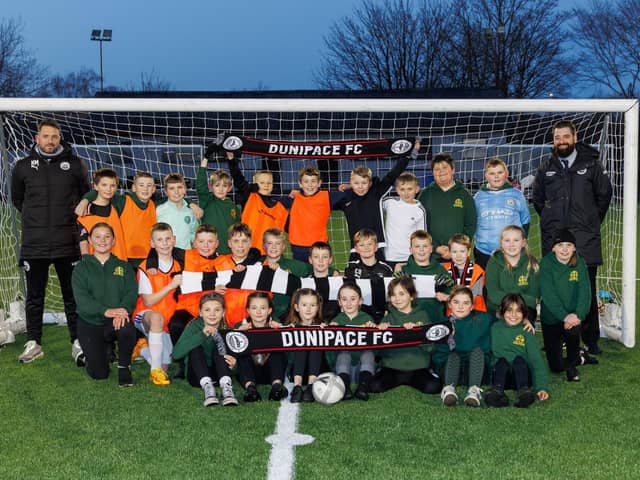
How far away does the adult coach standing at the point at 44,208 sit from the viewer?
5.32 m

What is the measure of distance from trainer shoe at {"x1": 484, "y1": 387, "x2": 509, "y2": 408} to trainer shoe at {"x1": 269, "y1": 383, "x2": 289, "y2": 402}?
1.20 meters

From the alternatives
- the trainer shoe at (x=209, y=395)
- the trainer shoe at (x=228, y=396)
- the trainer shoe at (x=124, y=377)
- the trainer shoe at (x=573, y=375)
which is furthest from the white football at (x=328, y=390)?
the trainer shoe at (x=573, y=375)

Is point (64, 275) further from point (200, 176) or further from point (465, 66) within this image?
point (465, 66)

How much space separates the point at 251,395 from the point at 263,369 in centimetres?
36

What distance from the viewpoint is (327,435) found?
12.0 ft

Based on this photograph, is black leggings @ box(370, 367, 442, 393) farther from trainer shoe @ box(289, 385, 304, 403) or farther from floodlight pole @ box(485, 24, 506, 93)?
floodlight pole @ box(485, 24, 506, 93)

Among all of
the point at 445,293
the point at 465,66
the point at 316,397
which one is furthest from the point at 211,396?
the point at 465,66

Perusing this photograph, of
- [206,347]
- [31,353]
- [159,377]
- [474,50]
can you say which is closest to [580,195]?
[206,347]

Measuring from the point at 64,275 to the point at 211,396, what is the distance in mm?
1979

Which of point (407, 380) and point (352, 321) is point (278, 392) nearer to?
point (352, 321)

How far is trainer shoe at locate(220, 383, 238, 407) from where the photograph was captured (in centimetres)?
417

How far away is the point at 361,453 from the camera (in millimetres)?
3426

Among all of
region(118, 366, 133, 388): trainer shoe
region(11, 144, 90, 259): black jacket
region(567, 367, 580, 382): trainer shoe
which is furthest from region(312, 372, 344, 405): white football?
region(11, 144, 90, 259): black jacket

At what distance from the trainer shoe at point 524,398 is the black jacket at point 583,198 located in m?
1.53
